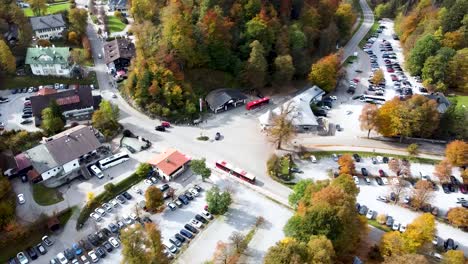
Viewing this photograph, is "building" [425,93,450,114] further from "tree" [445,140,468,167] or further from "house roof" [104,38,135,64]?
"house roof" [104,38,135,64]

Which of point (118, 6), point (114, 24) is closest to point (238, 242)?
point (114, 24)

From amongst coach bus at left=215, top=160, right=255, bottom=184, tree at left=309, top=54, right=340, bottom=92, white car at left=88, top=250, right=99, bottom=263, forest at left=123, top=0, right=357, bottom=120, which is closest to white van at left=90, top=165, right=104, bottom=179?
white car at left=88, top=250, right=99, bottom=263

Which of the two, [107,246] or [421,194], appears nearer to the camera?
[107,246]

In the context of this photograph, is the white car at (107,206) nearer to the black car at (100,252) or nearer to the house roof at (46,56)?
the black car at (100,252)

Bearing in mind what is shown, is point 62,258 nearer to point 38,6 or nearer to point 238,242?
point 238,242

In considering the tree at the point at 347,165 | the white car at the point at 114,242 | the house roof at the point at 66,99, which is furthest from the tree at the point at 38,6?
the tree at the point at 347,165

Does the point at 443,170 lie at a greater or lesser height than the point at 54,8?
lesser
